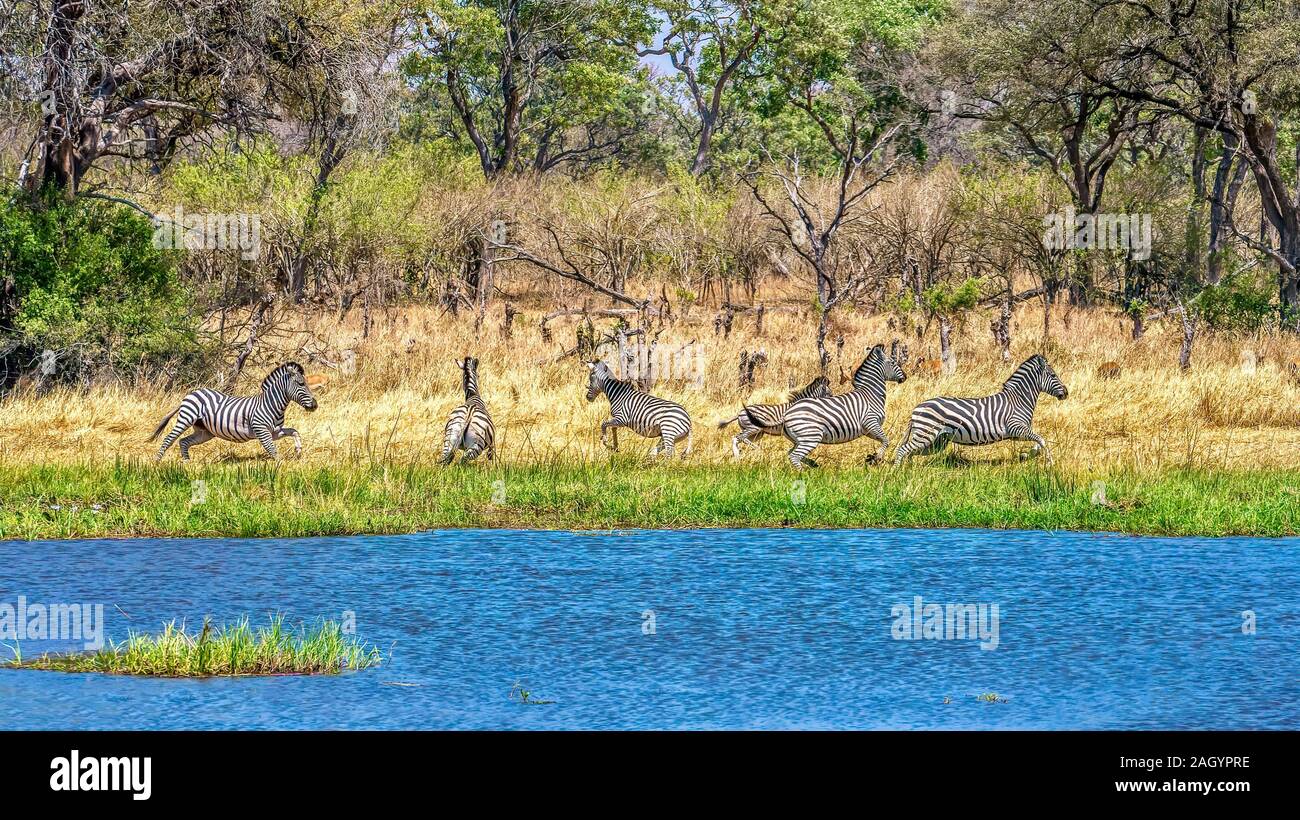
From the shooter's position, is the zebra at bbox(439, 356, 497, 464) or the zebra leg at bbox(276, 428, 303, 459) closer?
the zebra at bbox(439, 356, 497, 464)

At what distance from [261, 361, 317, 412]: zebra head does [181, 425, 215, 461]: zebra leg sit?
85 centimetres

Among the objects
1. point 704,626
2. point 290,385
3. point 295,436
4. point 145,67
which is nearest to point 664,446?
point 295,436

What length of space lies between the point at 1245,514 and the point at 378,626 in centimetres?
803

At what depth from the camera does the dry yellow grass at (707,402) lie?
18297mm

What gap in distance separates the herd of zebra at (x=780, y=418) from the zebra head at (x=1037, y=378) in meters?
0.01

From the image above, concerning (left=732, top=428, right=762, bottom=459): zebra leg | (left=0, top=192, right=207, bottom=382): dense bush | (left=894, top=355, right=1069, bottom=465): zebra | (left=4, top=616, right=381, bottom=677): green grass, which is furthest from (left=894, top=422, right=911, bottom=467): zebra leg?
(left=0, top=192, right=207, bottom=382): dense bush

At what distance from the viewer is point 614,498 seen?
15172 mm

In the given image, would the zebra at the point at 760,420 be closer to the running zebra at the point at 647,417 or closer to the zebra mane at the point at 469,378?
the running zebra at the point at 647,417

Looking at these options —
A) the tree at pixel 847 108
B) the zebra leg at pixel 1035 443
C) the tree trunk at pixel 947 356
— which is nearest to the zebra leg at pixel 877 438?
the zebra leg at pixel 1035 443

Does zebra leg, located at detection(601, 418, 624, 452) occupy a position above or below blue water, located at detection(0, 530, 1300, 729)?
above

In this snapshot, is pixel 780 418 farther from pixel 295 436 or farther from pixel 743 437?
pixel 295 436

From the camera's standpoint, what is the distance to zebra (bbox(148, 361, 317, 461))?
17.2 metres

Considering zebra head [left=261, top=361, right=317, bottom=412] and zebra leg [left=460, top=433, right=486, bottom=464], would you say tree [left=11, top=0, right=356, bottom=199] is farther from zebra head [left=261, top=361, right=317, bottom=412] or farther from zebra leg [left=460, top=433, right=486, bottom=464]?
zebra leg [left=460, top=433, right=486, bottom=464]

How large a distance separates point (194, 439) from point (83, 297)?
5525mm
